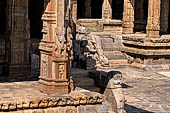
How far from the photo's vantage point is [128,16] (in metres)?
22.8

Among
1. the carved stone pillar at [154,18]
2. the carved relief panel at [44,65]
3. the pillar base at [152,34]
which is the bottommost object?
the carved relief panel at [44,65]

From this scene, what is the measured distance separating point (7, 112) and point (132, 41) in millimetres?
12081

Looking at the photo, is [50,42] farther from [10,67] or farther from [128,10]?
[128,10]

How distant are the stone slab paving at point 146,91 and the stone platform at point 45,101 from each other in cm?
233

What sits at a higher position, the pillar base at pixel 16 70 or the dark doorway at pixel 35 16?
the dark doorway at pixel 35 16

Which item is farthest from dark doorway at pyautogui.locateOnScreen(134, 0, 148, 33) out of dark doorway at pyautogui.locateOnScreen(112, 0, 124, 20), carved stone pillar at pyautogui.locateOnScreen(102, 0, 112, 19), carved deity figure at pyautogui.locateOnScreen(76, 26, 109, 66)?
carved deity figure at pyautogui.locateOnScreen(76, 26, 109, 66)

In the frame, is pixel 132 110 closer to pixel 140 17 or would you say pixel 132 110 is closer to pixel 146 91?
pixel 146 91

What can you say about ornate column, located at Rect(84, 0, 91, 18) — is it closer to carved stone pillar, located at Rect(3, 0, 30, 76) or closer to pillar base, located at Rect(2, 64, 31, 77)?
carved stone pillar, located at Rect(3, 0, 30, 76)

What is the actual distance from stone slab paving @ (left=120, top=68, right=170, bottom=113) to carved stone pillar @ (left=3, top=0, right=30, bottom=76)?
3.35 meters

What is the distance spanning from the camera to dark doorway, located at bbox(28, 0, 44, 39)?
805 inches

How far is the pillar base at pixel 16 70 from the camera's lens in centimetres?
1268

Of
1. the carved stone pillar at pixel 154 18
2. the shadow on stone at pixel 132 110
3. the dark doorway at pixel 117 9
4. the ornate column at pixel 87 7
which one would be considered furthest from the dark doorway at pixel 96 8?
the shadow on stone at pixel 132 110

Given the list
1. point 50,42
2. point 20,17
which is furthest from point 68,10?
point 20,17

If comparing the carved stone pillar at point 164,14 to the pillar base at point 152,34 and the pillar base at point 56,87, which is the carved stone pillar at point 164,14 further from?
the pillar base at point 56,87
